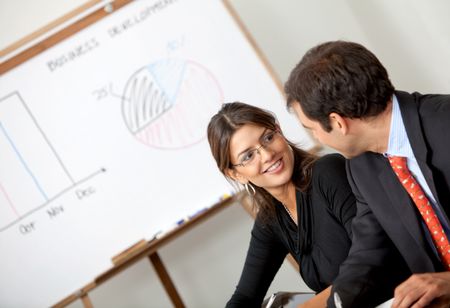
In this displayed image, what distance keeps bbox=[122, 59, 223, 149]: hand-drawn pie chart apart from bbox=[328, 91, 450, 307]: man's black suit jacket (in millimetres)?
1084

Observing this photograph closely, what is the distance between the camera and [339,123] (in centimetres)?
123

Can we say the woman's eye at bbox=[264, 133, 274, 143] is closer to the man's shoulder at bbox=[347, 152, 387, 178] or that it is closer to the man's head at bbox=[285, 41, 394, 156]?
the man's shoulder at bbox=[347, 152, 387, 178]

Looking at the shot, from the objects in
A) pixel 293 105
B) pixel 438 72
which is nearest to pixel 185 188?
pixel 293 105

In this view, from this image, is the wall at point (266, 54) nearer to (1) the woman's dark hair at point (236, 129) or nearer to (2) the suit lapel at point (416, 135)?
(1) the woman's dark hair at point (236, 129)

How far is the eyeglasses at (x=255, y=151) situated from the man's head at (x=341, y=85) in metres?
0.42

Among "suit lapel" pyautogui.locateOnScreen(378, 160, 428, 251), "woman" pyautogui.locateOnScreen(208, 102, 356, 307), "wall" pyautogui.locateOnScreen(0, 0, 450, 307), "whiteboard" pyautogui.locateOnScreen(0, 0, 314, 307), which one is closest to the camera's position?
"suit lapel" pyautogui.locateOnScreen(378, 160, 428, 251)

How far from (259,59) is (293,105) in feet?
3.90

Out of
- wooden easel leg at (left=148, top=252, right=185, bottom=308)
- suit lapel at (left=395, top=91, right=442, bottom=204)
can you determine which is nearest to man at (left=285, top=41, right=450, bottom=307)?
suit lapel at (left=395, top=91, right=442, bottom=204)

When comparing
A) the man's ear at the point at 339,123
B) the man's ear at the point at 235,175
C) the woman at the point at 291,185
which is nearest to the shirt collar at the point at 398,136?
the man's ear at the point at 339,123

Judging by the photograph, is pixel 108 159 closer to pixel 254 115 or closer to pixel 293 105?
pixel 254 115

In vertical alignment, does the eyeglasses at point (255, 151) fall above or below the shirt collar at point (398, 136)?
above

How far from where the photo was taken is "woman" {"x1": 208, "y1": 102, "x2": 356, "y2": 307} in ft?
5.39

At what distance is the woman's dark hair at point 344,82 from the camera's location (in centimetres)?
117

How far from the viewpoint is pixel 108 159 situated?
7.78 ft
